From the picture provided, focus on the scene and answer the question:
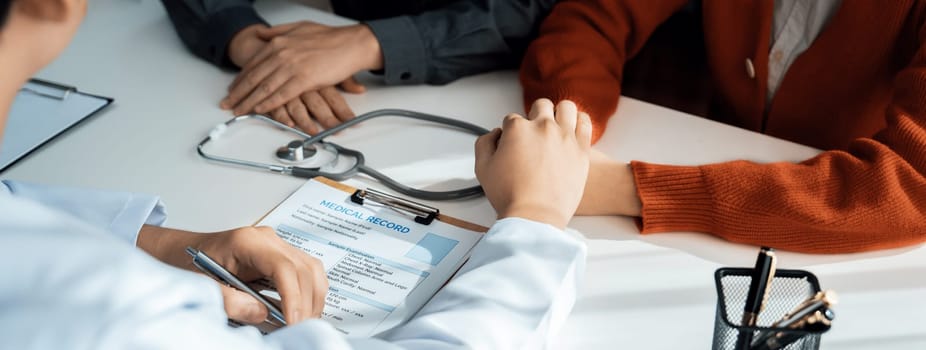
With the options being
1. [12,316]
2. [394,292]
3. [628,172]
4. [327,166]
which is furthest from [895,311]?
[12,316]

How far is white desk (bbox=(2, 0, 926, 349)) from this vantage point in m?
0.87

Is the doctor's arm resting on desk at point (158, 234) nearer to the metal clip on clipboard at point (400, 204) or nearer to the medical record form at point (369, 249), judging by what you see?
the medical record form at point (369, 249)

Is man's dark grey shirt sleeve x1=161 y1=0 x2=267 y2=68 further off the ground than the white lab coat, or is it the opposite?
the white lab coat

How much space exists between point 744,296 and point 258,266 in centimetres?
44

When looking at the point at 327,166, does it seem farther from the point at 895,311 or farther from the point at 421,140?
the point at 895,311

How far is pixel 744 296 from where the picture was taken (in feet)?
2.45

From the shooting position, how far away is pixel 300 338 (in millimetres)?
652

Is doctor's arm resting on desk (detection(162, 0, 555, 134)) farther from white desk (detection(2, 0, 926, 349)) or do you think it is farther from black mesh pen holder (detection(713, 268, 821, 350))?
black mesh pen holder (detection(713, 268, 821, 350))

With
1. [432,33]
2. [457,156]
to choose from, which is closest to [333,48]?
[432,33]

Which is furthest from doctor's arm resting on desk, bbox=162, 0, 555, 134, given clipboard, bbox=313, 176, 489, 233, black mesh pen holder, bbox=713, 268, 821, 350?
black mesh pen holder, bbox=713, 268, 821, 350

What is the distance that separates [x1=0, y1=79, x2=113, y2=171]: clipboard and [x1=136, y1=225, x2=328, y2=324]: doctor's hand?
37 centimetres

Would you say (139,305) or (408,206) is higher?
(139,305)

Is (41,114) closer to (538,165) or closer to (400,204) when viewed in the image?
(400,204)

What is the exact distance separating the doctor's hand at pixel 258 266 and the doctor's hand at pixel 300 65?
0.39 meters
